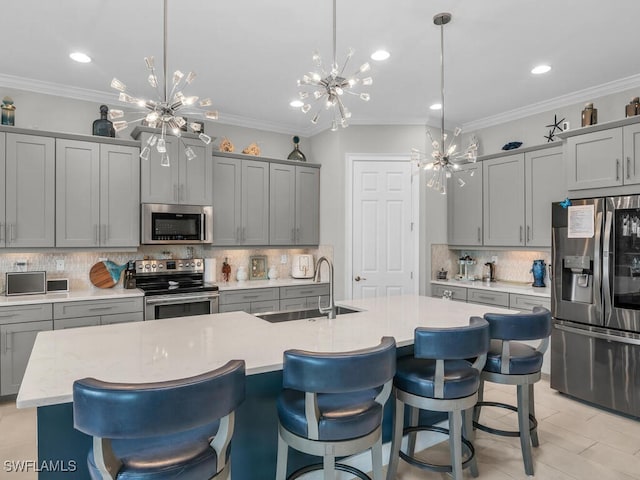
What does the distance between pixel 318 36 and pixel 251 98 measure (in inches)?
59.2

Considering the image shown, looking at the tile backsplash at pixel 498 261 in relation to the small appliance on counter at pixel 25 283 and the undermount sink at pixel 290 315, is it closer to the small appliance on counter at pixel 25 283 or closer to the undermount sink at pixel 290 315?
the undermount sink at pixel 290 315

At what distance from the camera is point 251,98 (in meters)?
4.31

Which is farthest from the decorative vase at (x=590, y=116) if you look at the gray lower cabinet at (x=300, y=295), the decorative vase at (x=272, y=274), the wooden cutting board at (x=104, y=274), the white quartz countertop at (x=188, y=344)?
the wooden cutting board at (x=104, y=274)

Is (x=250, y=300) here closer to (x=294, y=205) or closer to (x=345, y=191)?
(x=294, y=205)

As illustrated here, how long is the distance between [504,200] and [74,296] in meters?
4.55

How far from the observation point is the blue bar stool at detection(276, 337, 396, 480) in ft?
4.88

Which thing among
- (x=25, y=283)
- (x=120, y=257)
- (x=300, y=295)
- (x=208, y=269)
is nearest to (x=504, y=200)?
(x=300, y=295)

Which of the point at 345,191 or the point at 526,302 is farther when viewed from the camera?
the point at 345,191

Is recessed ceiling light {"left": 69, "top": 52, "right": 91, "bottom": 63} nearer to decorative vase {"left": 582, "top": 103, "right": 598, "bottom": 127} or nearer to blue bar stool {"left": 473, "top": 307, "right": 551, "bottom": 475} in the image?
blue bar stool {"left": 473, "top": 307, "right": 551, "bottom": 475}

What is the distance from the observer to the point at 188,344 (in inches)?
75.2

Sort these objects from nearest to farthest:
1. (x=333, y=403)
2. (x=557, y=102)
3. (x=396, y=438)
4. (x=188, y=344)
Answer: (x=333, y=403) < (x=188, y=344) < (x=396, y=438) < (x=557, y=102)

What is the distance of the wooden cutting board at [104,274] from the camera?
4.12 m

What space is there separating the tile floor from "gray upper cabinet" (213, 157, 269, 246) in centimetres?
245

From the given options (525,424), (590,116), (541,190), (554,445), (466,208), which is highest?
(590,116)
